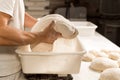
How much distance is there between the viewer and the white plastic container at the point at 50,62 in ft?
3.42

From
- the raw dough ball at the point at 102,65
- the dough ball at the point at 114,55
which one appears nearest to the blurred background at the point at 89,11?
the dough ball at the point at 114,55

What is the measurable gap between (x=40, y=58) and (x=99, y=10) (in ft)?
7.02

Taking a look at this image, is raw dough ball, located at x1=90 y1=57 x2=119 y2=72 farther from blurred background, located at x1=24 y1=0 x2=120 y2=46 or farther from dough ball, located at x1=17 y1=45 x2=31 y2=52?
blurred background, located at x1=24 y1=0 x2=120 y2=46

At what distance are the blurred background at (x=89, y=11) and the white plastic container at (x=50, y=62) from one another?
5.38ft

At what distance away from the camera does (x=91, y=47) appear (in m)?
1.75

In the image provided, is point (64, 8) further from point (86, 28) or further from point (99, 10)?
point (86, 28)

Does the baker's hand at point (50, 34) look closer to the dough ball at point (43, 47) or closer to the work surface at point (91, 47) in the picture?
the dough ball at point (43, 47)

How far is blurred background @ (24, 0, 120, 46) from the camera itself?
2.63m

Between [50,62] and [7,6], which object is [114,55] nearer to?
[50,62]

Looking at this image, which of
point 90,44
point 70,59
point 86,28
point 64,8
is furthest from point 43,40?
point 64,8

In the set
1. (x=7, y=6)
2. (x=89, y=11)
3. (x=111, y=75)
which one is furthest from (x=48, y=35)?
(x=89, y=11)

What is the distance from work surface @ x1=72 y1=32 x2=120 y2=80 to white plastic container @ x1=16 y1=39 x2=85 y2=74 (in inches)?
5.8

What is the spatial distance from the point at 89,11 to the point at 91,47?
4.88 feet

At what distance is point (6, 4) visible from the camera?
957mm
